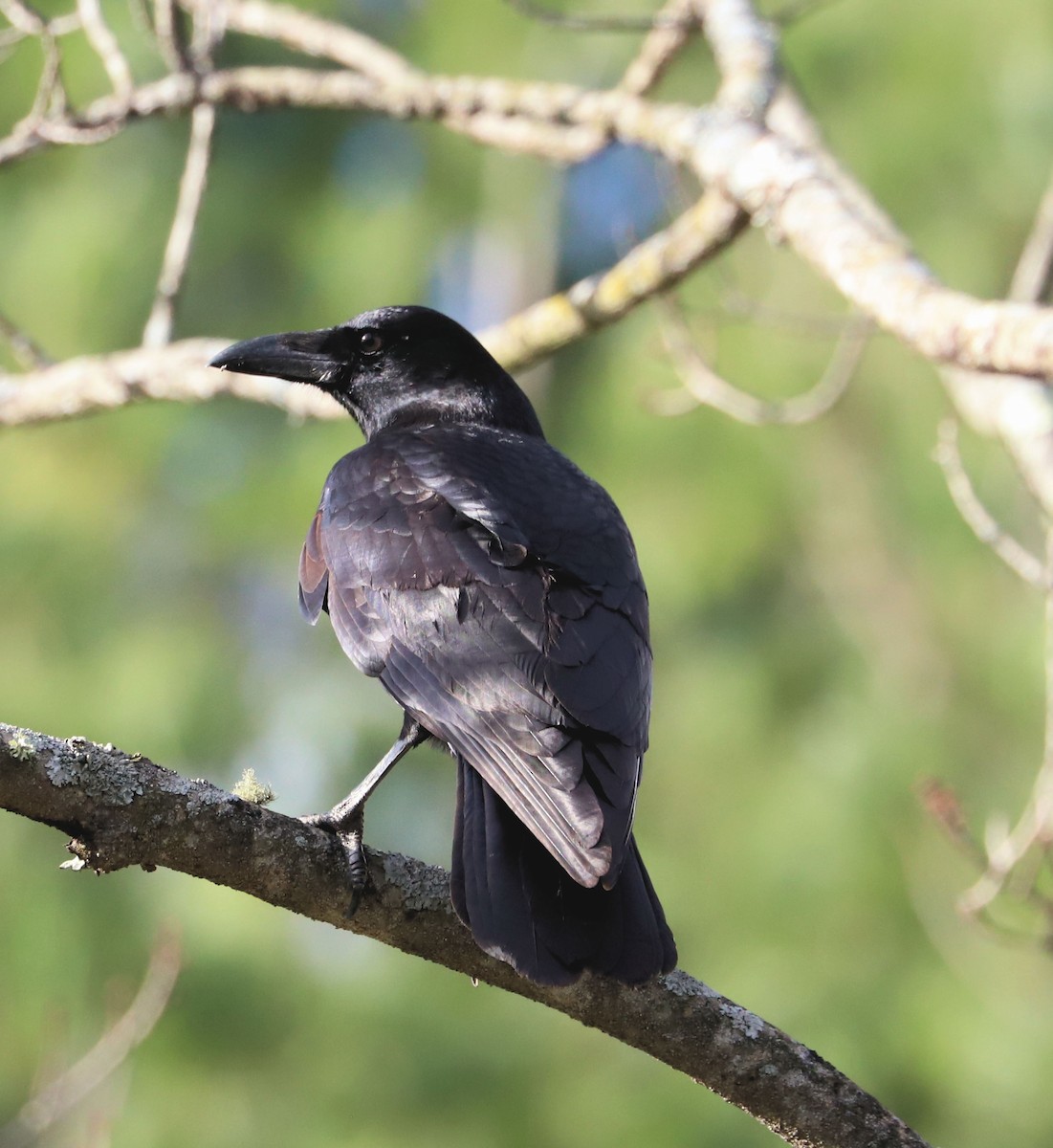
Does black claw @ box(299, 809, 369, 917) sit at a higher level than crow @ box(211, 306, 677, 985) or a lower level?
lower

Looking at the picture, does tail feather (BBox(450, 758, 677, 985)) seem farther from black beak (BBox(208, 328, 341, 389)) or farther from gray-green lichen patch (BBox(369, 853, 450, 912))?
black beak (BBox(208, 328, 341, 389))

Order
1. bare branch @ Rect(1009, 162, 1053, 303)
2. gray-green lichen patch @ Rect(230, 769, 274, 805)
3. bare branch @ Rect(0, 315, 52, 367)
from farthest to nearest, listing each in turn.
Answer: bare branch @ Rect(1009, 162, 1053, 303) < bare branch @ Rect(0, 315, 52, 367) < gray-green lichen patch @ Rect(230, 769, 274, 805)

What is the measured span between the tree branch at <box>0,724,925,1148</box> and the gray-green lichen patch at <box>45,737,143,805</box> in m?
0.11

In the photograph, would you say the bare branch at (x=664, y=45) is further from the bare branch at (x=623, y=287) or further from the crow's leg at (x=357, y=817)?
the crow's leg at (x=357, y=817)

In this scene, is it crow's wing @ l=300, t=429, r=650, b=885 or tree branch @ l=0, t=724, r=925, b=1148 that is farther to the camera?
crow's wing @ l=300, t=429, r=650, b=885

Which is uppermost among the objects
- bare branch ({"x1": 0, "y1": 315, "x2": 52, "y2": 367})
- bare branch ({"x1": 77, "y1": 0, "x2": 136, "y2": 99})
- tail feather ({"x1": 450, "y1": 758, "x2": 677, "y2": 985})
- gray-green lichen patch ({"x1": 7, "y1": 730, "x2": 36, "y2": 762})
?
bare branch ({"x1": 77, "y1": 0, "x2": 136, "y2": 99})

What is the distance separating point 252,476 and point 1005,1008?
5.15m

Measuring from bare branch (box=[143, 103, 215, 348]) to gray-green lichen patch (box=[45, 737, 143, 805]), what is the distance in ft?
10.1

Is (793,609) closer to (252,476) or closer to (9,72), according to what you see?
(252,476)

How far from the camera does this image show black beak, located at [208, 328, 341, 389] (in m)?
4.66

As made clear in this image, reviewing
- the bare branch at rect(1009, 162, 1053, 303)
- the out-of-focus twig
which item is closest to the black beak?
the out-of-focus twig

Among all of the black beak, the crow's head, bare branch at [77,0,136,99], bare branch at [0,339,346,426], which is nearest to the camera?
the black beak

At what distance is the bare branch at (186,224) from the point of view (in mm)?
5406

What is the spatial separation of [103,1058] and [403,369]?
9.07 ft
